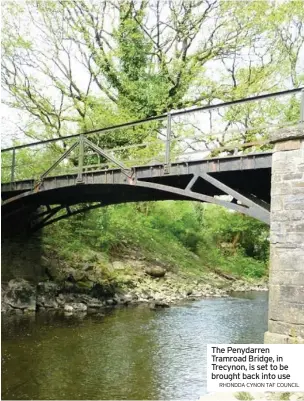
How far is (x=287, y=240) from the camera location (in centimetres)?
905

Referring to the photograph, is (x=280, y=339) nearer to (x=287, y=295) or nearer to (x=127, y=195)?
(x=287, y=295)

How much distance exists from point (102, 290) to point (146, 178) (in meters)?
7.86

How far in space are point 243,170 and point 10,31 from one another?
57.0 feet

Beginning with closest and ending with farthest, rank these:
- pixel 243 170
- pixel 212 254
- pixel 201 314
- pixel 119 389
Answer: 1. pixel 119 389
2. pixel 243 170
3. pixel 201 314
4. pixel 212 254

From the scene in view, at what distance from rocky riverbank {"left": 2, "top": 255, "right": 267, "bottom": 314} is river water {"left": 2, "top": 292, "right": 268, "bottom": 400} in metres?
1.12

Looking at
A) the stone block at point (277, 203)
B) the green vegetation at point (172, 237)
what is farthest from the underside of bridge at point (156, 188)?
the green vegetation at point (172, 237)

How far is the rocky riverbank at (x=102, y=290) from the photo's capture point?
18.0m

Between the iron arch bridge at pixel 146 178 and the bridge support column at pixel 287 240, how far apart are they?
2.21 ft

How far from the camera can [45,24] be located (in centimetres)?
2436

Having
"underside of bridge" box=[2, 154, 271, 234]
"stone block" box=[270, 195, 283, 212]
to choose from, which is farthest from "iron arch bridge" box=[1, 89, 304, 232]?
"stone block" box=[270, 195, 283, 212]

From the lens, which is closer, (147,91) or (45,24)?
(147,91)

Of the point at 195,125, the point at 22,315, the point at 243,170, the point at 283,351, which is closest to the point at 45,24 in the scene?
the point at 195,125

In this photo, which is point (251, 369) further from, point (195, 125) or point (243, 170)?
point (195, 125)

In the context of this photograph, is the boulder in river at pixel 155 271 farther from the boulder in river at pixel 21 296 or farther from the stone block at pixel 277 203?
the stone block at pixel 277 203
